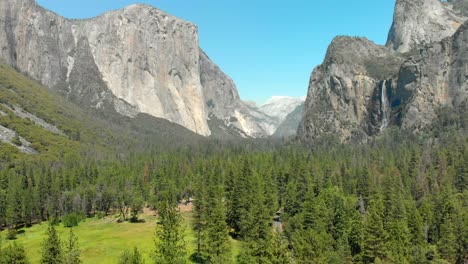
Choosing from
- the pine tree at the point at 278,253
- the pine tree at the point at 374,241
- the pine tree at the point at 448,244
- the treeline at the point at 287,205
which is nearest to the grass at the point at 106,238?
the treeline at the point at 287,205

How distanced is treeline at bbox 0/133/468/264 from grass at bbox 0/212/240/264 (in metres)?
5.57

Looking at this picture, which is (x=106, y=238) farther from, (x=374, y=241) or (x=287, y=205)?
(x=374, y=241)

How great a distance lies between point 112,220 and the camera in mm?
140000

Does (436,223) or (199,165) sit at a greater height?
(199,165)

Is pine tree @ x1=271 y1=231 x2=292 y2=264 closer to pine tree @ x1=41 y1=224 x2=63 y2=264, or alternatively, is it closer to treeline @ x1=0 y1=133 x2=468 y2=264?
treeline @ x1=0 y1=133 x2=468 y2=264

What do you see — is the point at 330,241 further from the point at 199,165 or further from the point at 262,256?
the point at 199,165

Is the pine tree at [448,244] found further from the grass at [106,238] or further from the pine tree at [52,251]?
the pine tree at [52,251]

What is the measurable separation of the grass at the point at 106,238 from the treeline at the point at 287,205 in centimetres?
557

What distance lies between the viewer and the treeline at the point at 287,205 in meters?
72.8

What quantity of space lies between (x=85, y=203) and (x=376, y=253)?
108 m

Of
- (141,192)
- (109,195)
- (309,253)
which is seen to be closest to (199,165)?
(141,192)

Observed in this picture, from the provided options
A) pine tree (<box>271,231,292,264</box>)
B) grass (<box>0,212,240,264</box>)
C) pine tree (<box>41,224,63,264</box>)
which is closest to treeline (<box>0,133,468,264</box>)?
pine tree (<box>271,231,292,264</box>)

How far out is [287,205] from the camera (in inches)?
4316

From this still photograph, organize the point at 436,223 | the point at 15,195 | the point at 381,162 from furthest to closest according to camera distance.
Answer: the point at 381,162 → the point at 15,195 → the point at 436,223
